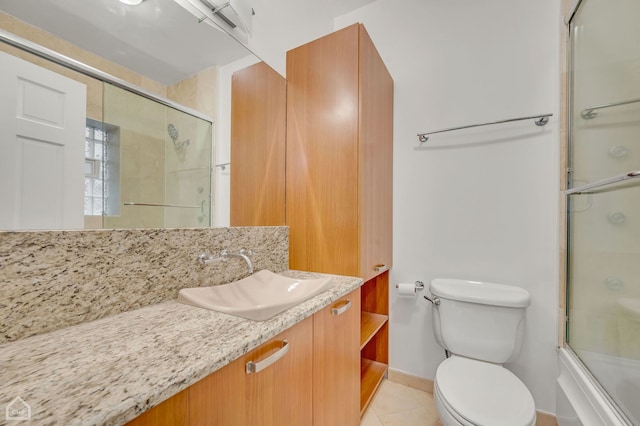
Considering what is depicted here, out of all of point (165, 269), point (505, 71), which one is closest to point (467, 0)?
point (505, 71)

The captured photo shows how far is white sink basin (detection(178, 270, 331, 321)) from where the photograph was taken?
0.78m

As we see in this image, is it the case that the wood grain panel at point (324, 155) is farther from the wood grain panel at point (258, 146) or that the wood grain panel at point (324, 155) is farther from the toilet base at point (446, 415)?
the toilet base at point (446, 415)

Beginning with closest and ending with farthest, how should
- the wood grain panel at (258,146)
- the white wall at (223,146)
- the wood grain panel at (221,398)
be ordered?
the wood grain panel at (221,398), the white wall at (223,146), the wood grain panel at (258,146)

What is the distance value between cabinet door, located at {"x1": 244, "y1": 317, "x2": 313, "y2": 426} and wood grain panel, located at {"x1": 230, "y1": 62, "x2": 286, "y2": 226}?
26.7 inches

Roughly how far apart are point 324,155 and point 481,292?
114 centimetres

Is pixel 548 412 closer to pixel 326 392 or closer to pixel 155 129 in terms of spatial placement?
pixel 326 392

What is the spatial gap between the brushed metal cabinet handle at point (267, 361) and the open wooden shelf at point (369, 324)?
787mm

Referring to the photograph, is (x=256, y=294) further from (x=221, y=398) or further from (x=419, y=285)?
(x=419, y=285)

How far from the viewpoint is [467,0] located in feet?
5.23

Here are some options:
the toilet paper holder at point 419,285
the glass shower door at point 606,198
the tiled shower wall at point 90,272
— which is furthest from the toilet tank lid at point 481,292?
the tiled shower wall at point 90,272

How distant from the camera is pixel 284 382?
2.49 ft

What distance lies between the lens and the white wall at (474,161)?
4.59 feet

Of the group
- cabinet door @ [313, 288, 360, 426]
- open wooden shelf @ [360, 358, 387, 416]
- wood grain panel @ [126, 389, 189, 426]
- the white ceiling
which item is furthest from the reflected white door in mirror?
open wooden shelf @ [360, 358, 387, 416]

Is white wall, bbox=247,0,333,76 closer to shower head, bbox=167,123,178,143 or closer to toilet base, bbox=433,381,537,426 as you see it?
shower head, bbox=167,123,178,143
